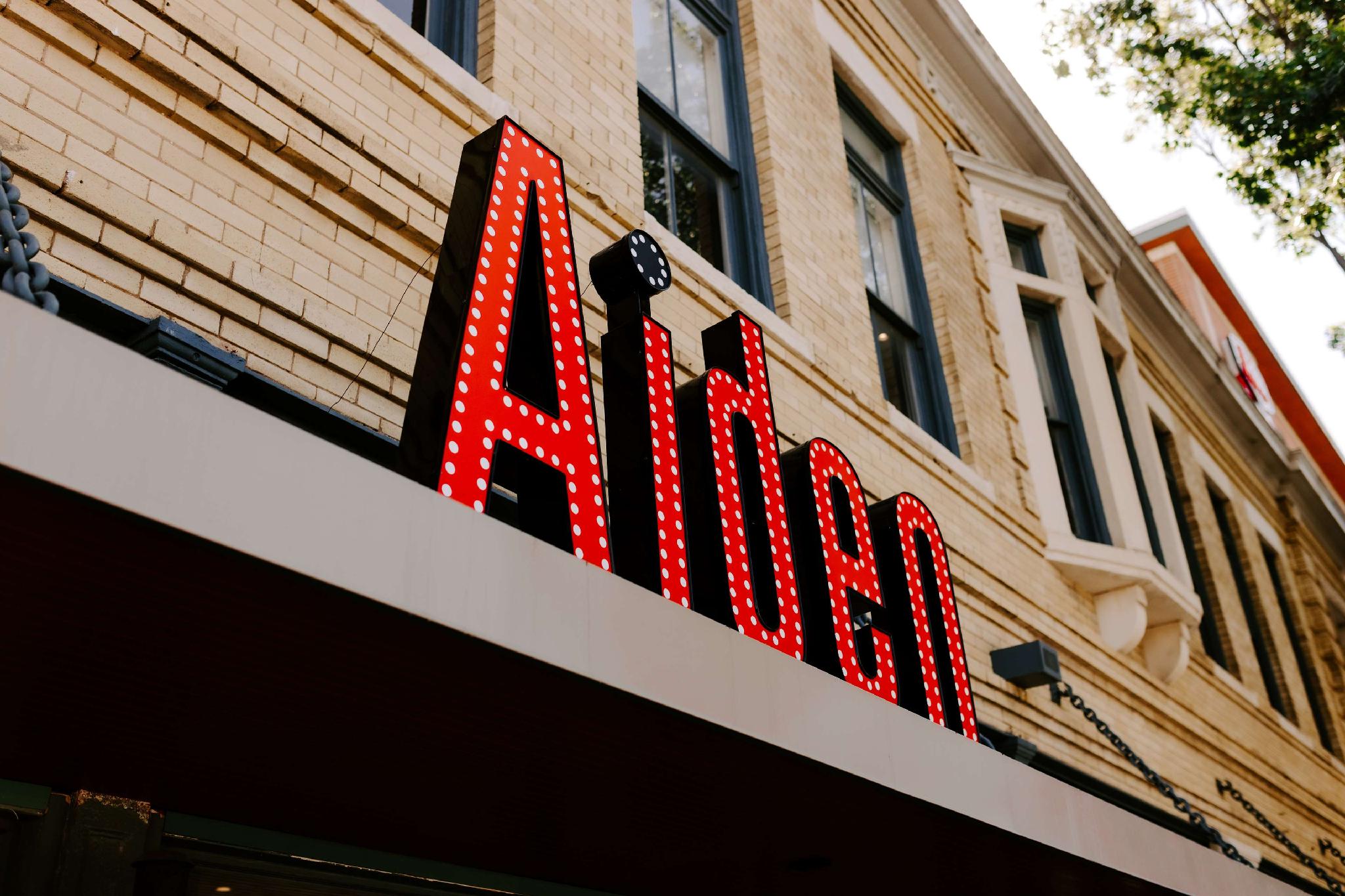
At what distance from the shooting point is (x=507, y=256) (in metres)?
3.81

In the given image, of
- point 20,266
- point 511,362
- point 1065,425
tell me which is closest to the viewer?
point 20,266

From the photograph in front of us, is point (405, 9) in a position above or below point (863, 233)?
below

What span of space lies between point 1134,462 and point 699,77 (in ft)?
20.2

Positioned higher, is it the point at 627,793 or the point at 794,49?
the point at 794,49

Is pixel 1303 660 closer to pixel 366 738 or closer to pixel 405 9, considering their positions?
pixel 405 9

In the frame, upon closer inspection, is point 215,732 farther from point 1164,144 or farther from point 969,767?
point 1164,144

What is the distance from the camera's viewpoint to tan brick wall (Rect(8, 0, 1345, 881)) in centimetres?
368

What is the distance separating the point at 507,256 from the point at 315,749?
154 centimetres

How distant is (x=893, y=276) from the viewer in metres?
9.47

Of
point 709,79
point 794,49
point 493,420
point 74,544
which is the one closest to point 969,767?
point 493,420

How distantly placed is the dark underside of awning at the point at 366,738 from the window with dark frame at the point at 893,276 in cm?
462

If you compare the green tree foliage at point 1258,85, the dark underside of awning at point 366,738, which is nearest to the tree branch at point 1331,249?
the green tree foliage at point 1258,85

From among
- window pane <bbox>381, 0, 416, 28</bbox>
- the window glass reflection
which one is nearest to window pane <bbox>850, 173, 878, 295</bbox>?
the window glass reflection

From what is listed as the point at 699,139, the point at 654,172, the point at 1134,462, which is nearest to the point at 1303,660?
the point at 1134,462
